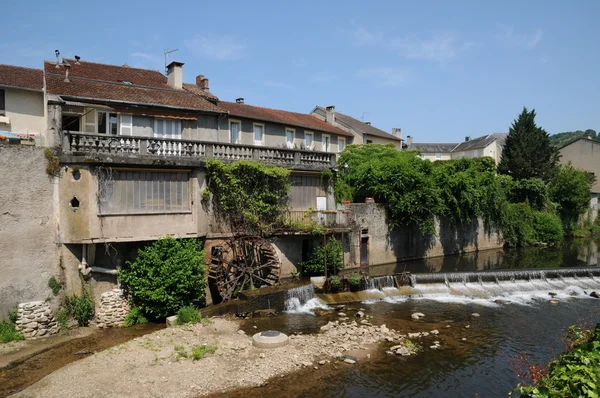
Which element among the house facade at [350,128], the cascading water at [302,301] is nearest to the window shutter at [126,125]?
the cascading water at [302,301]

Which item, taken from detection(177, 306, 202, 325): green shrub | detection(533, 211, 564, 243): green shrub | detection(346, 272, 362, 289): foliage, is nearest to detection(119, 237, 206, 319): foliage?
detection(177, 306, 202, 325): green shrub

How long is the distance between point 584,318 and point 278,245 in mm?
12790

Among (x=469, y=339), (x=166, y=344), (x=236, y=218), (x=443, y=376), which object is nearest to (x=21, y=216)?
(x=166, y=344)

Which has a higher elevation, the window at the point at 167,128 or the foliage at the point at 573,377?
the window at the point at 167,128

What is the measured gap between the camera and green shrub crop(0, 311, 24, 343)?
41.9 ft

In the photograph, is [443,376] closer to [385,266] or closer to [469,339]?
[469,339]

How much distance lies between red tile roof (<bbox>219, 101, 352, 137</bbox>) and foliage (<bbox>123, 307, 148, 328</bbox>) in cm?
1225

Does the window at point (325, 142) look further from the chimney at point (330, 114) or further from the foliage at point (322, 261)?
the foliage at point (322, 261)

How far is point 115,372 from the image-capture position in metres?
10.6

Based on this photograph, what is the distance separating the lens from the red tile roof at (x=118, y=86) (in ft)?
57.3

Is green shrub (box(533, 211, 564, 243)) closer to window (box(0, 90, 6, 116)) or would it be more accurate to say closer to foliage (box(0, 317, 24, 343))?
foliage (box(0, 317, 24, 343))

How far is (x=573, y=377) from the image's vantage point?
528 centimetres

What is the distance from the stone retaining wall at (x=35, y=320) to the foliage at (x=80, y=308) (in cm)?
60

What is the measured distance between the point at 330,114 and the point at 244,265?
74.3 feet
